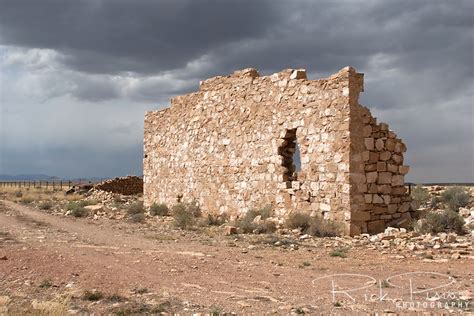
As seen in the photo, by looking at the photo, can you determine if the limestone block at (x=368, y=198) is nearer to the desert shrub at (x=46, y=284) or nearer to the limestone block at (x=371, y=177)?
the limestone block at (x=371, y=177)

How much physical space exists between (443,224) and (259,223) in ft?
14.6

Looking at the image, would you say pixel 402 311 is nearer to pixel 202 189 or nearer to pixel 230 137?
pixel 230 137

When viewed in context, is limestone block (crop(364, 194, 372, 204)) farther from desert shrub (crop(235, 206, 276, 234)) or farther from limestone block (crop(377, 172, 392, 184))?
desert shrub (crop(235, 206, 276, 234))

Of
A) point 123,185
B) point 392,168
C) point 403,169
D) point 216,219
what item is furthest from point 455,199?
point 123,185

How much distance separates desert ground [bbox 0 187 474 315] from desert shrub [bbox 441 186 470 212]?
14.4 feet

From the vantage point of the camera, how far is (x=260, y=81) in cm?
1551

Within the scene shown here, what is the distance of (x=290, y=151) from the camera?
1482 centimetres

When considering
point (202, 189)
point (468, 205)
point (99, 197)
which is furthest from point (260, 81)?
point (99, 197)

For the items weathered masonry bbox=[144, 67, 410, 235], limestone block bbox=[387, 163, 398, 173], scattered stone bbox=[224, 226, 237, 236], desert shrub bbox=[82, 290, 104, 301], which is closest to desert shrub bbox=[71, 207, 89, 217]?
weathered masonry bbox=[144, 67, 410, 235]

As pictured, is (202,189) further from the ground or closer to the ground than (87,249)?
further from the ground

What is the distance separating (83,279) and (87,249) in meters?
2.89

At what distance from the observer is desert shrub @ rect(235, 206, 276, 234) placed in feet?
43.5

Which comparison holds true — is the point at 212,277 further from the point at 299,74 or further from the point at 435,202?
the point at 435,202

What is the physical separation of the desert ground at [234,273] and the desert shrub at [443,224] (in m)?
0.25
